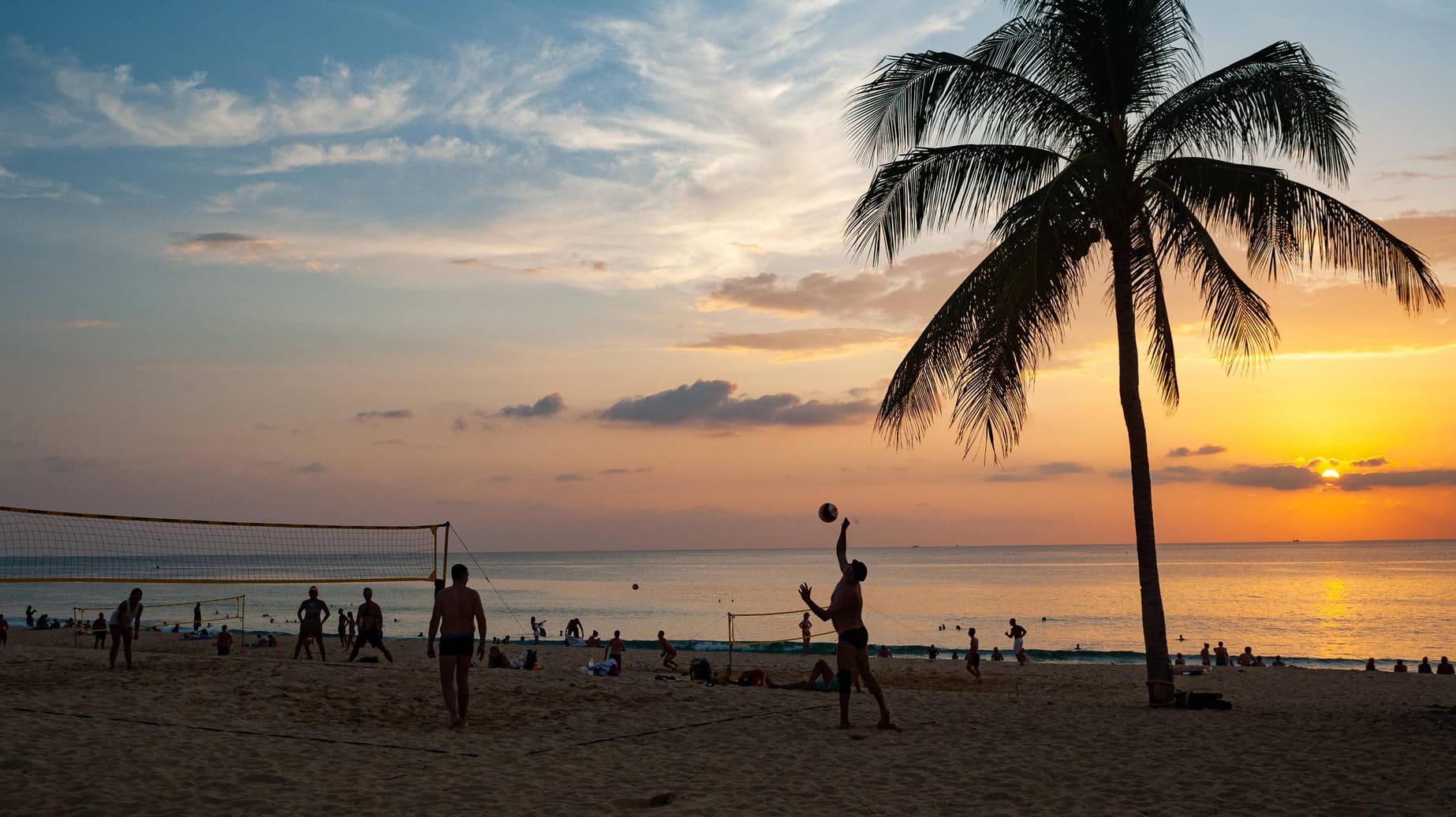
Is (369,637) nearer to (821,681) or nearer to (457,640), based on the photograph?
(821,681)

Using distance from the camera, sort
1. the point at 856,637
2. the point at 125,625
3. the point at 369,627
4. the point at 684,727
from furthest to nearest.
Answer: the point at 369,627 → the point at 125,625 → the point at 684,727 → the point at 856,637

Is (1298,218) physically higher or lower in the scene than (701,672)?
higher

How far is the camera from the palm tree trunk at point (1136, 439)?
11641mm

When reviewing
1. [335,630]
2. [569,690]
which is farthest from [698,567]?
[569,690]

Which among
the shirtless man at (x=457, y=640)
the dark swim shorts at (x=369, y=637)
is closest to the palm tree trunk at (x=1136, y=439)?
the shirtless man at (x=457, y=640)

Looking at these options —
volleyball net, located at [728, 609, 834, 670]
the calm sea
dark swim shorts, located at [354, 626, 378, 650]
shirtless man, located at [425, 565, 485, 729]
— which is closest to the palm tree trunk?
shirtless man, located at [425, 565, 485, 729]

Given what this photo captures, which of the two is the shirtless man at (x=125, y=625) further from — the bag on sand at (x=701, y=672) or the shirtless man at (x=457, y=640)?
the bag on sand at (x=701, y=672)

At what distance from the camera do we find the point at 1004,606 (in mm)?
63812

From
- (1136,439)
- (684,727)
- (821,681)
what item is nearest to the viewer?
(684,727)

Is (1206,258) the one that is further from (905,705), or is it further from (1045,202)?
(905,705)

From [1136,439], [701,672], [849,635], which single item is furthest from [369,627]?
[1136,439]

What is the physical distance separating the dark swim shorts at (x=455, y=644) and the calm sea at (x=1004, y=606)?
87.3 ft

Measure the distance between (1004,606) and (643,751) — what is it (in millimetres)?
60078

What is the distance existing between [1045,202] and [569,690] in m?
7.97
